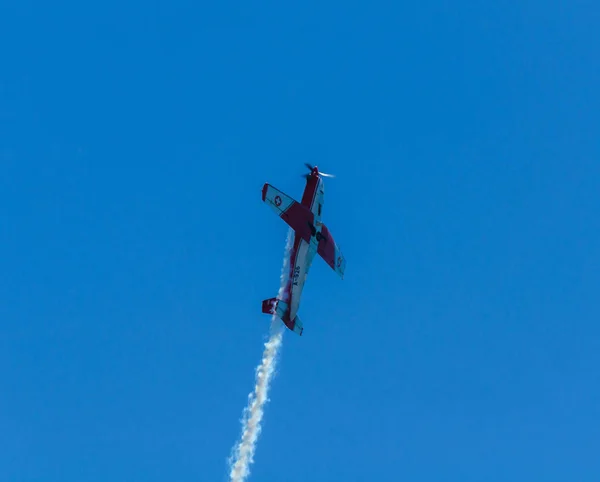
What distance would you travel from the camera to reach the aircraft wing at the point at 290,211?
284 ft

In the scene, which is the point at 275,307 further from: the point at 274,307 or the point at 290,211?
the point at 290,211

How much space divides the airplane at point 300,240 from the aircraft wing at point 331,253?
9 cm

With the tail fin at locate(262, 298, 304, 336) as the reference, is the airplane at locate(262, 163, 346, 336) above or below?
above

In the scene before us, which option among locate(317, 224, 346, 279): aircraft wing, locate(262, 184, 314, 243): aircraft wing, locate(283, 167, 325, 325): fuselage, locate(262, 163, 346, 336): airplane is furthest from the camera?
locate(317, 224, 346, 279): aircraft wing

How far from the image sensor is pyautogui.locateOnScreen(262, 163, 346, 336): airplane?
88.1m

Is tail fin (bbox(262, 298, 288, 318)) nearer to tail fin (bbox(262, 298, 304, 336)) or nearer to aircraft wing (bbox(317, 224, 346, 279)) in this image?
tail fin (bbox(262, 298, 304, 336))

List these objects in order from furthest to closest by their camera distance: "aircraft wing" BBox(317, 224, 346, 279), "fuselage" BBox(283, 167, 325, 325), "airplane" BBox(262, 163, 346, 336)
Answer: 1. "aircraft wing" BBox(317, 224, 346, 279)
2. "fuselage" BBox(283, 167, 325, 325)
3. "airplane" BBox(262, 163, 346, 336)

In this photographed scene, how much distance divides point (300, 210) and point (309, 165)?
466cm

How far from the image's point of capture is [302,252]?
90.1m

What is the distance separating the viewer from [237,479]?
294 ft

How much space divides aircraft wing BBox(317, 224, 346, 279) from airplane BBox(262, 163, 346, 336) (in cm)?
9

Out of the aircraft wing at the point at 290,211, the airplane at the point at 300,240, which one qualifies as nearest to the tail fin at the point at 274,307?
the airplane at the point at 300,240

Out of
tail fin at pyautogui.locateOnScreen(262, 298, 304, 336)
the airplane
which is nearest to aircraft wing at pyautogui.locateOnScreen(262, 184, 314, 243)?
the airplane

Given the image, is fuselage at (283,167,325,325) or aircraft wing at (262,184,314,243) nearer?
aircraft wing at (262,184,314,243)
